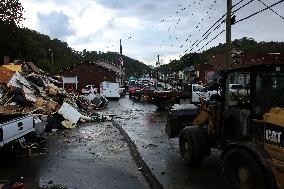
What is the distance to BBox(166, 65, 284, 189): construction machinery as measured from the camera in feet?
22.4

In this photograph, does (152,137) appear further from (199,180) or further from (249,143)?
(249,143)

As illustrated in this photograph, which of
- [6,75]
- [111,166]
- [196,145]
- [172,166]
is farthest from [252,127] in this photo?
[6,75]

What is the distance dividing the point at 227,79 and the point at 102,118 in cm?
1343

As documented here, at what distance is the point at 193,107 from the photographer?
12.1m

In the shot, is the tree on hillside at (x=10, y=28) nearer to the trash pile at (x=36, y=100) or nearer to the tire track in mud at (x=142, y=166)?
the trash pile at (x=36, y=100)

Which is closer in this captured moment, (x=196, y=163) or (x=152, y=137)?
(x=196, y=163)

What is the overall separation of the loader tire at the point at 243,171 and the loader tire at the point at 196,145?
2095 mm

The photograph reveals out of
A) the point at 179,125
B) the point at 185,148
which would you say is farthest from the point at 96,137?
the point at 185,148

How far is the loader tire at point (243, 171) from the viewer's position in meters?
7.03

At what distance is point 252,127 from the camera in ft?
25.1

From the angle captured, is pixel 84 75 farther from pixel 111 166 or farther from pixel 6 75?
pixel 111 166

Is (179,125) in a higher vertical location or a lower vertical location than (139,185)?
higher

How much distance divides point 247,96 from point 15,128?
6379 millimetres

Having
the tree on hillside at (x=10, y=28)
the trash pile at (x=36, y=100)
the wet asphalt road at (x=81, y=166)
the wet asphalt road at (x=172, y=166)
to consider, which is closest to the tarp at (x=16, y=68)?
the trash pile at (x=36, y=100)
